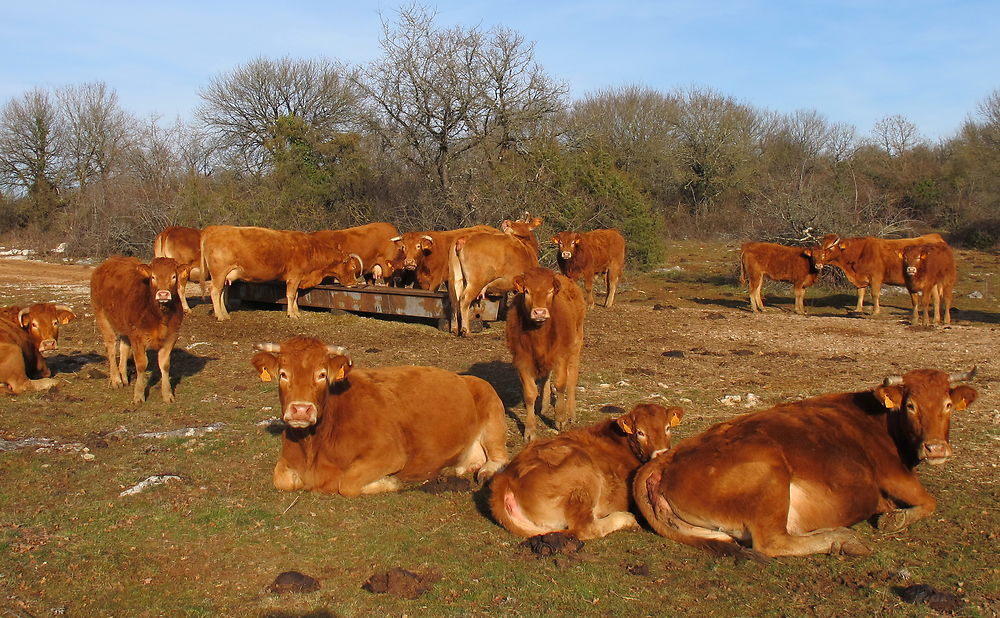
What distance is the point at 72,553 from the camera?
5586 mm

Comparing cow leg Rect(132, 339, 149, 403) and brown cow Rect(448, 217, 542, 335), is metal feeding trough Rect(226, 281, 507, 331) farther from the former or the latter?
cow leg Rect(132, 339, 149, 403)

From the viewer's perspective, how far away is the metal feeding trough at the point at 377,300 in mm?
16344

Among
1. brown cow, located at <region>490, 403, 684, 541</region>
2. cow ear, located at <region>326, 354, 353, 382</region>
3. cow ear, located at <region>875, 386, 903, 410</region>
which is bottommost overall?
brown cow, located at <region>490, 403, 684, 541</region>

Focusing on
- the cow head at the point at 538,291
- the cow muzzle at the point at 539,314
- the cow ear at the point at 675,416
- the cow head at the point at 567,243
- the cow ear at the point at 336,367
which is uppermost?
the cow head at the point at 567,243

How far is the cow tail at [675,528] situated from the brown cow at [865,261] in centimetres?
1708

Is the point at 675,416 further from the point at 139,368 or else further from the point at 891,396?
the point at 139,368

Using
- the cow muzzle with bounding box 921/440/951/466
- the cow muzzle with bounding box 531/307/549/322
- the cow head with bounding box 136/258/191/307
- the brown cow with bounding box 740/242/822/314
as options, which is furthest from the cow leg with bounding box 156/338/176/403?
the brown cow with bounding box 740/242/822/314

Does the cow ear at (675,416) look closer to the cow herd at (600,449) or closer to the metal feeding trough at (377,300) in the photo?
the cow herd at (600,449)

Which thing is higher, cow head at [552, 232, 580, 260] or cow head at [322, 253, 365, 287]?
cow head at [552, 232, 580, 260]

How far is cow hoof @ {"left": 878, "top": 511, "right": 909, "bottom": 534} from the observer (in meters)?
6.15

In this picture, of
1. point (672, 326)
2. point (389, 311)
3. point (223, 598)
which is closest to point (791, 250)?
point (672, 326)

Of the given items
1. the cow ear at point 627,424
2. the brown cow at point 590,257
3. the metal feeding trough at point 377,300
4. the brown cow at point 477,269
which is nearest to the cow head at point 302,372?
the cow ear at point 627,424

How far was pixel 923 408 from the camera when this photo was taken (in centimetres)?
607

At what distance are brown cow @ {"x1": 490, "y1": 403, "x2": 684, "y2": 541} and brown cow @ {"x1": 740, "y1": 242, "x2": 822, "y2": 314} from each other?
51.3 ft
